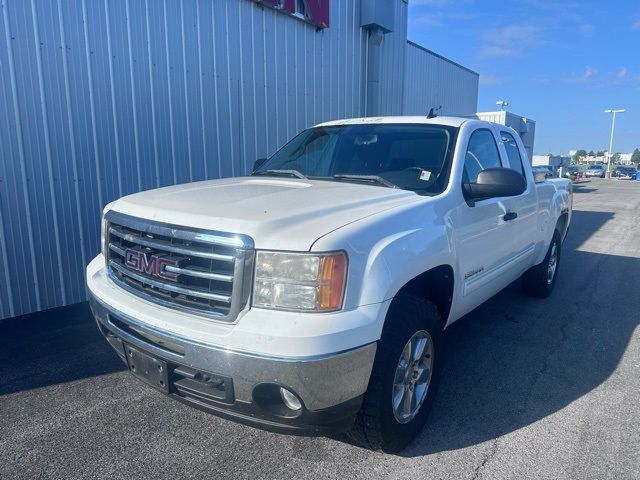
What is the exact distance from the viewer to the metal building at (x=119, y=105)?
15.1 feet

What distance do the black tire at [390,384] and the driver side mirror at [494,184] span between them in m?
0.92

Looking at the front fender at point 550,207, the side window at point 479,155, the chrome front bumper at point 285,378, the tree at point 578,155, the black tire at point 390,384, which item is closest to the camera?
the chrome front bumper at point 285,378

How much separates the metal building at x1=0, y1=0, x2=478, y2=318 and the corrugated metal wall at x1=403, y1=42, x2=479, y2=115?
17.8 ft

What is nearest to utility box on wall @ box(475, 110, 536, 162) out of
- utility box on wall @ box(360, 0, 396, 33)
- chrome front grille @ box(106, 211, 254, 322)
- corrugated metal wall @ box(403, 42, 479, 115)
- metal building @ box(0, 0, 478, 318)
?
corrugated metal wall @ box(403, 42, 479, 115)

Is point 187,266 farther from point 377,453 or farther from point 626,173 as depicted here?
point 626,173

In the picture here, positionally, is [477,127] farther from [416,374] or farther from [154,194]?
[154,194]

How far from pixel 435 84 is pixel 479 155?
39.4 feet

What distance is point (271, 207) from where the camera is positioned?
7.94 feet

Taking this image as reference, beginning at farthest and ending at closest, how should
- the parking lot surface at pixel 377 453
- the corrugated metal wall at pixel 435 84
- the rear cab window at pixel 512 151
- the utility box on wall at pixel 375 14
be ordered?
the corrugated metal wall at pixel 435 84 → the utility box on wall at pixel 375 14 → the rear cab window at pixel 512 151 → the parking lot surface at pixel 377 453

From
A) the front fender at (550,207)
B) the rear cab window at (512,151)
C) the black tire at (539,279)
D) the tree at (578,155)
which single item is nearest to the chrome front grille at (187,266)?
the rear cab window at (512,151)

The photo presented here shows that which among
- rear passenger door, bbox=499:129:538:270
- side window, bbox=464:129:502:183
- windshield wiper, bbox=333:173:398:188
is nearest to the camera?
windshield wiper, bbox=333:173:398:188

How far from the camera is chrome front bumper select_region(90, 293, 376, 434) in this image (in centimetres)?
202

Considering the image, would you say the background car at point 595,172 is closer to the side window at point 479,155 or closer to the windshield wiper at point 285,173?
the side window at point 479,155

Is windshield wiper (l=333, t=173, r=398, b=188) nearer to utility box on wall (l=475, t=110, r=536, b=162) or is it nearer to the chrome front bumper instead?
the chrome front bumper
